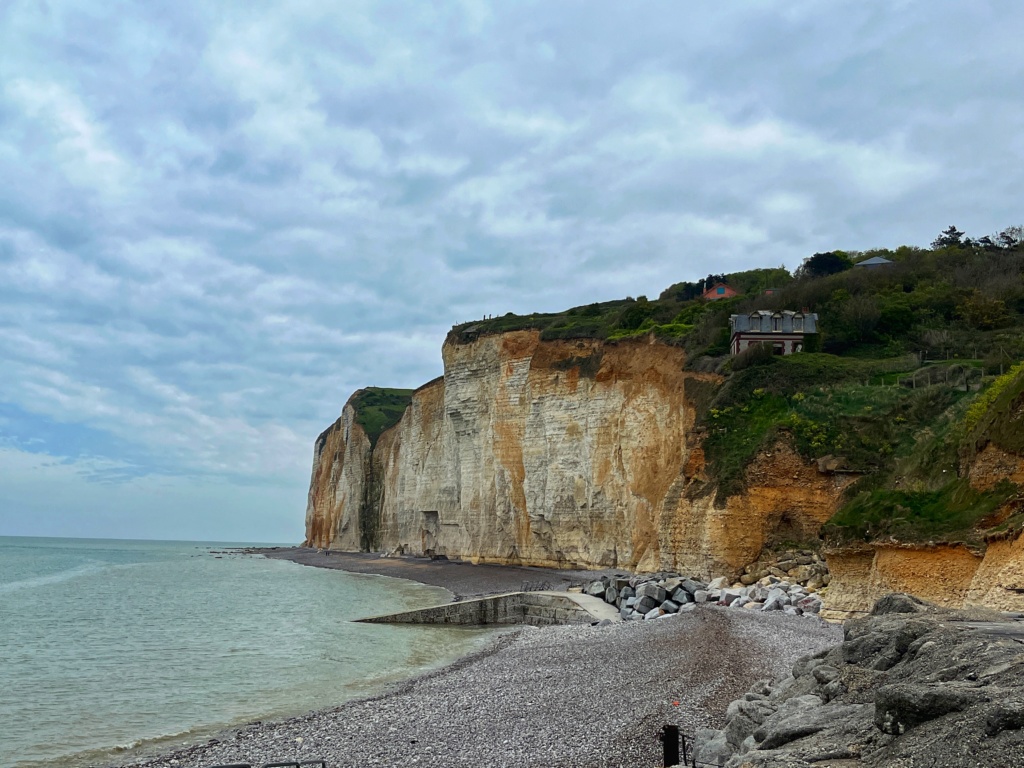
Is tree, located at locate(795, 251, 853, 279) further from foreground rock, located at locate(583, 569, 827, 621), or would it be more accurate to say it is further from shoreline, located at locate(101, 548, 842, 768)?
shoreline, located at locate(101, 548, 842, 768)

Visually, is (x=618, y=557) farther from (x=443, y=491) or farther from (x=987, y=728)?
(x=987, y=728)

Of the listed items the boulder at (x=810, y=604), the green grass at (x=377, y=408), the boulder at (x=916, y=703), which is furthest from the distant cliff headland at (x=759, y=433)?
the green grass at (x=377, y=408)

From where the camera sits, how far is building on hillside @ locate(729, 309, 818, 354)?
37719 millimetres

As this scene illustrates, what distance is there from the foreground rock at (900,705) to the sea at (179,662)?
974 cm

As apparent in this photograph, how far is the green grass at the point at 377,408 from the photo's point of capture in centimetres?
8550

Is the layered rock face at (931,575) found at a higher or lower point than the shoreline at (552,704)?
higher

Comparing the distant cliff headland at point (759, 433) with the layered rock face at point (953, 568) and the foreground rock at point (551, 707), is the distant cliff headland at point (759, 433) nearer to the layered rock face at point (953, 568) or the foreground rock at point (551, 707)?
the layered rock face at point (953, 568)

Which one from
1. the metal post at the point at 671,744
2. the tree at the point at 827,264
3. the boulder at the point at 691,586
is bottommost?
the boulder at the point at 691,586

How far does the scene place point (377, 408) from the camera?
91.6 metres

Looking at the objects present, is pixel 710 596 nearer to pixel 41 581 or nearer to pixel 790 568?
pixel 790 568

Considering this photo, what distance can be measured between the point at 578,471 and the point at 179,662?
90.4ft

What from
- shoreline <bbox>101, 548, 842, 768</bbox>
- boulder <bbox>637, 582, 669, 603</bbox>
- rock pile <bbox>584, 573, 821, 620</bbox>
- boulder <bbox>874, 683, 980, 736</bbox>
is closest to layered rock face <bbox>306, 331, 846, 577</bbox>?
rock pile <bbox>584, 573, 821, 620</bbox>

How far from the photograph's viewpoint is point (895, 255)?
69562mm

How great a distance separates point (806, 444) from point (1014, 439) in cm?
1449
